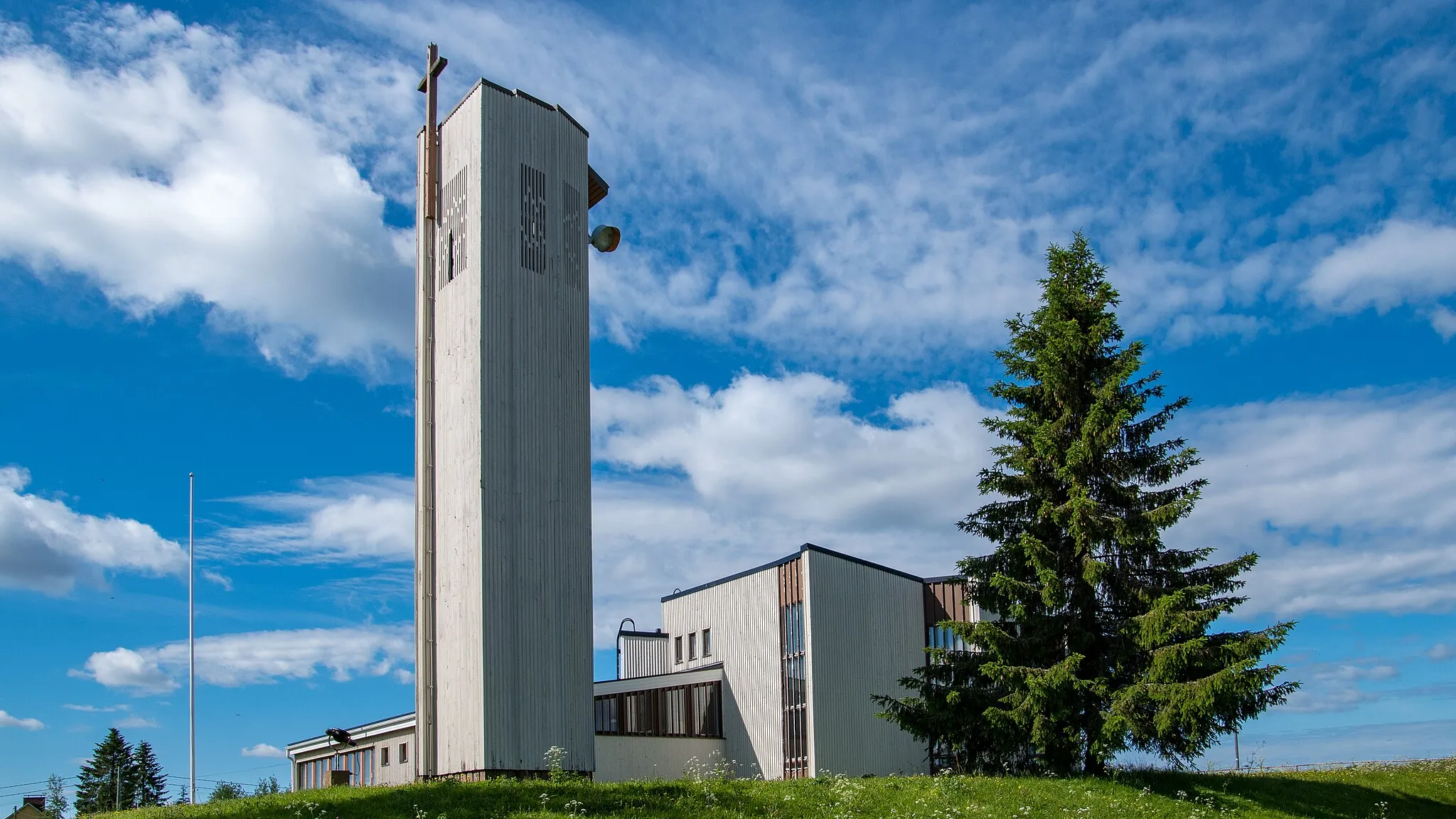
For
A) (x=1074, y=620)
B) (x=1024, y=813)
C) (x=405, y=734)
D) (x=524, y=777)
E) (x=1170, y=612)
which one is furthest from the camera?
(x=405, y=734)

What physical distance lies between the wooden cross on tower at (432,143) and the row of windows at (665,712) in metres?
16.5

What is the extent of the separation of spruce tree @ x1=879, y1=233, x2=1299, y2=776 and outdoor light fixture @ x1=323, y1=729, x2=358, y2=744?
18.8 metres

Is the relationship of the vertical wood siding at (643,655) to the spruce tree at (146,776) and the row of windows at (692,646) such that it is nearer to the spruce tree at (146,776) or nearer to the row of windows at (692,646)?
the row of windows at (692,646)

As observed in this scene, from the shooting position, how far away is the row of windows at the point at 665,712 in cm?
3497

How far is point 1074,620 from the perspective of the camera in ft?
81.3

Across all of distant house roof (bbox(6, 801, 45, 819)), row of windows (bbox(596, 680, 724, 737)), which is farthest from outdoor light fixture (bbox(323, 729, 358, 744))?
distant house roof (bbox(6, 801, 45, 819))

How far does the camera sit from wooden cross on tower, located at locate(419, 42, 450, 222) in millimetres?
25203

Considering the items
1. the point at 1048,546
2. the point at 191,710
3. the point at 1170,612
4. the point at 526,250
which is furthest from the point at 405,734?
the point at 1170,612

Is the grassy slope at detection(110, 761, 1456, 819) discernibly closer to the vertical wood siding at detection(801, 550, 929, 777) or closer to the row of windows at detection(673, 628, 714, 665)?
the vertical wood siding at detection(801, 550, 929, 777)

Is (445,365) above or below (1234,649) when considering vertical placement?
above

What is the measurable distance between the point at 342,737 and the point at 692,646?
37.7 feet

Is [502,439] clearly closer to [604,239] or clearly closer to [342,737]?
[604,239]

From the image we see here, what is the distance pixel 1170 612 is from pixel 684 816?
11670mm

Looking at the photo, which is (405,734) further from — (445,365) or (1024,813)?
(1024,813)
